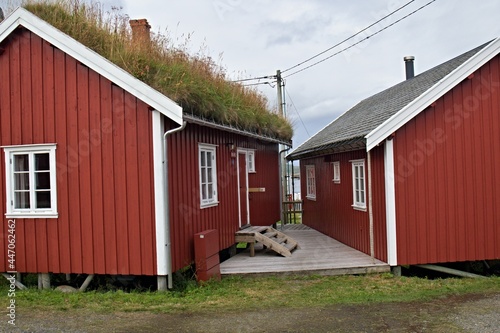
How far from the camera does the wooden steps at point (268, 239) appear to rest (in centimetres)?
1172

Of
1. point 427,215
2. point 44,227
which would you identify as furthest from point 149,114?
point 427,215

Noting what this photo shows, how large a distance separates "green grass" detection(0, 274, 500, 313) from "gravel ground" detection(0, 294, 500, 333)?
338 mm

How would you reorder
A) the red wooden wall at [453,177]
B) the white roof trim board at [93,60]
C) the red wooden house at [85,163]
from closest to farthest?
the white roof trim board at [93,60] → the red wooden house at [85,163] → the red wooden wall at [453,177]

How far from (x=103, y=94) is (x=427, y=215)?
6.42 m

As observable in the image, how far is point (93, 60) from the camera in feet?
29.5

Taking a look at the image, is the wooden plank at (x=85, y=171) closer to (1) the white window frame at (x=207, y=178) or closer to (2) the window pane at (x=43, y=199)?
(2) the window pane at (x=43, y=199)

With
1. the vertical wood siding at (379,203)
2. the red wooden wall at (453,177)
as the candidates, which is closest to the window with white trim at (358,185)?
the vertical wood siding at (379,203)

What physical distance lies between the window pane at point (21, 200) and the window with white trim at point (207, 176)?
3.21 meters

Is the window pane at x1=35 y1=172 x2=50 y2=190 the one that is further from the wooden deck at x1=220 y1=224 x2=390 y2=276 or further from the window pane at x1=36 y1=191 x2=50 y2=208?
the wooden deck at x1=220 y1=224 x2=390 y2=276

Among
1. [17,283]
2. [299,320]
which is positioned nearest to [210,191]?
[17,283]

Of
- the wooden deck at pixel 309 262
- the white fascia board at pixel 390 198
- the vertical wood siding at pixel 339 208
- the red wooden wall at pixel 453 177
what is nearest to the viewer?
the white fascia board at pixel 390 198

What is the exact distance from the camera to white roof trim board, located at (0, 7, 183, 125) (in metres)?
8.62

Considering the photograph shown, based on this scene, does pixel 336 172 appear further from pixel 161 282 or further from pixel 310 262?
pixel 161 282

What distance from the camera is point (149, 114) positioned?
8.86 meters
